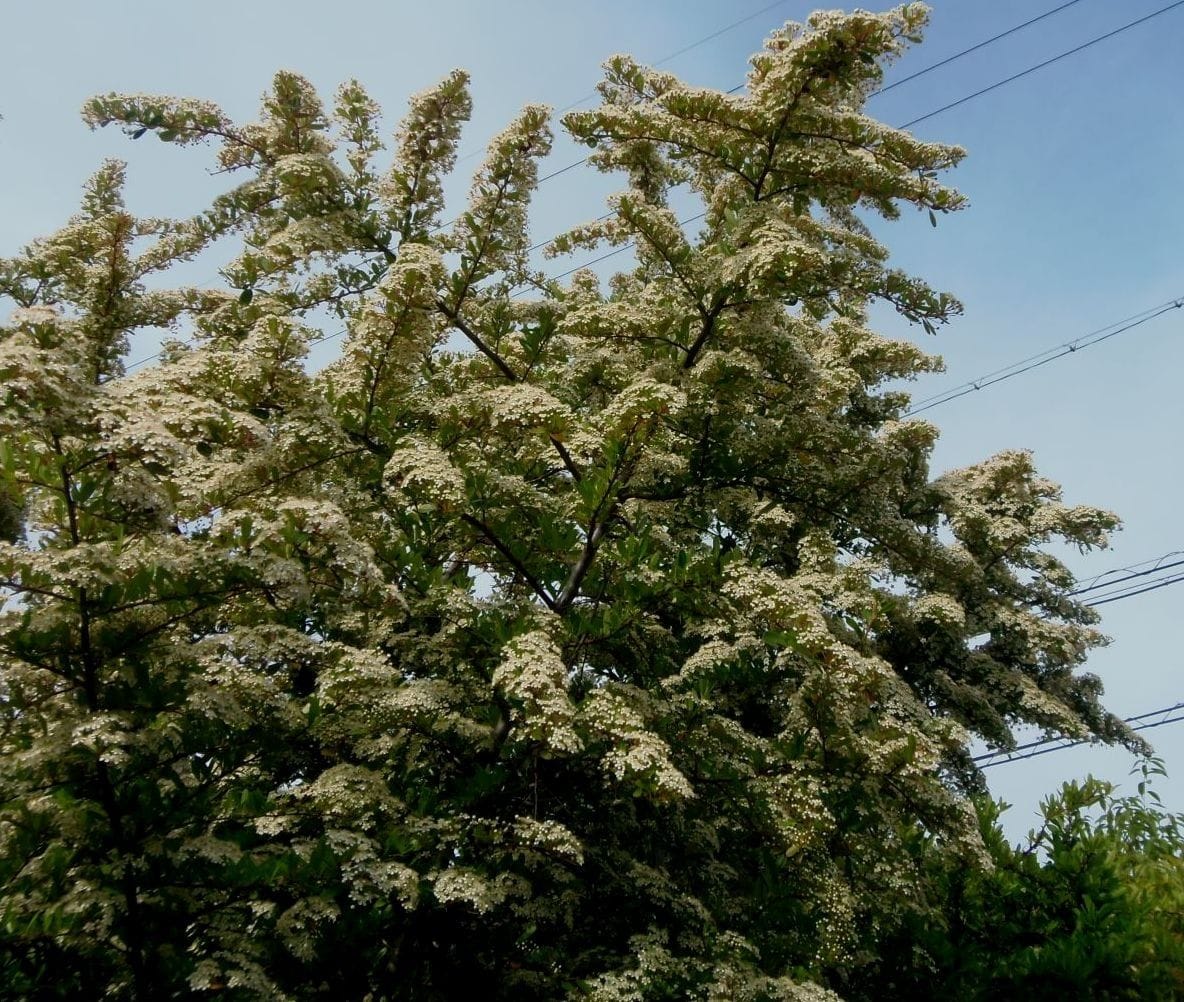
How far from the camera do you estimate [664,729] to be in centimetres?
516

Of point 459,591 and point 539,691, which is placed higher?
point 459,591

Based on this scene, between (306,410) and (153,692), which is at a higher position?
(306,410)

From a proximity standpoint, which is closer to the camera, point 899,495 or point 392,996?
point 392,996

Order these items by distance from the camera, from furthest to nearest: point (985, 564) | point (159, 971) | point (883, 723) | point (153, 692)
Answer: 1. point (985, 564)
2. point (883, 723)
3. point (159, 971)
4. point (153, 692)

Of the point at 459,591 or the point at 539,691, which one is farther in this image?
the point at 459,591

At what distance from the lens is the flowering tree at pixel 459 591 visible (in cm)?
405

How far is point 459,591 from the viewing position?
4.95m

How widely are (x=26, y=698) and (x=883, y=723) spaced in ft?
14.7

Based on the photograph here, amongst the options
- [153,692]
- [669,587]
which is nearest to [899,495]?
→ [669,587]

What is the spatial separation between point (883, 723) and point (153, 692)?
3.93m

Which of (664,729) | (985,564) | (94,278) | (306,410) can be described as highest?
(94,278)

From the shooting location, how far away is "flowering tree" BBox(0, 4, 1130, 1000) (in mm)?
4051

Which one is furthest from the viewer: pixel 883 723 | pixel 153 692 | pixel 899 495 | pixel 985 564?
pixel 985 564

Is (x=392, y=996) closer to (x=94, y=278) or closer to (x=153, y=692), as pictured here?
(x=153, y=692)
